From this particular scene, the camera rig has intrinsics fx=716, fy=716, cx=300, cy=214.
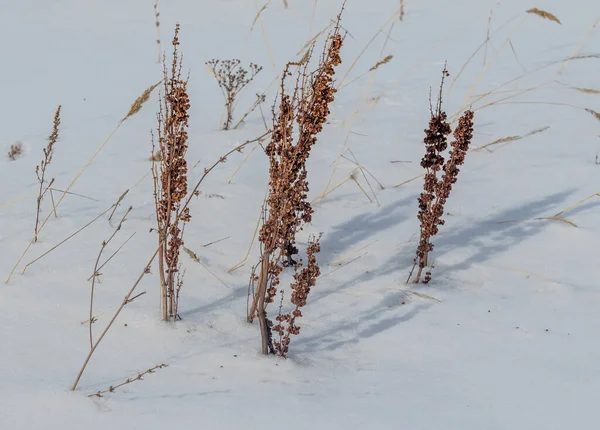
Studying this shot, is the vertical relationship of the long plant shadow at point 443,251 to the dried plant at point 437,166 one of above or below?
below

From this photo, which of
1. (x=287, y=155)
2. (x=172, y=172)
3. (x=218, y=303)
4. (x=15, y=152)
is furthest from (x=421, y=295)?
(x=15, y=152)

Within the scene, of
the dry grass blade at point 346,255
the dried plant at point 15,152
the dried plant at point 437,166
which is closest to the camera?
the dried plant at point 437,166

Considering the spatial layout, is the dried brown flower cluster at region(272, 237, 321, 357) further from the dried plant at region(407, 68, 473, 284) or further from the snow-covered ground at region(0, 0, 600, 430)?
the dried plant at region(407, 68, 473, 284)

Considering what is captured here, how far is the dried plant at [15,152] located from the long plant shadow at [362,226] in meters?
2.04

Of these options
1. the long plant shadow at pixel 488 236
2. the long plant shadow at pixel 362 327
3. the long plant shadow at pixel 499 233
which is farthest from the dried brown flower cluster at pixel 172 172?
the long plant shadow at pixel 499 233

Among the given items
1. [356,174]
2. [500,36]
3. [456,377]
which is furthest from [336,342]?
[500,36]

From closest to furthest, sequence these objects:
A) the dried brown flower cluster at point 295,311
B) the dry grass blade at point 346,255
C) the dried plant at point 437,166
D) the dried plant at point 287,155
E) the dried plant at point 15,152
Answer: the dried plant at point 287,155 < the dried brown flower cluster at point 295,311 < the dried plant at point 437,166 < the dry grass blade at point 346,255 < the dried plant at point 15,152

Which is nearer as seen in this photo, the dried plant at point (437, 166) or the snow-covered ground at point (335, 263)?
the snow-covered ground at point (335, 263)

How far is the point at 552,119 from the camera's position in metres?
5.31

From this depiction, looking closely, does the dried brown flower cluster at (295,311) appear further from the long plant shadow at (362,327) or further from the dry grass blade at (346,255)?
the dry grass blade at (346,255)

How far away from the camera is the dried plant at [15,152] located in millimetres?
4352

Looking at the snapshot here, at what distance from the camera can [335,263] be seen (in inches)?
135

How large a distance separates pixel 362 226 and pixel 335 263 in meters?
0.47

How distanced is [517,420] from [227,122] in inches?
125
